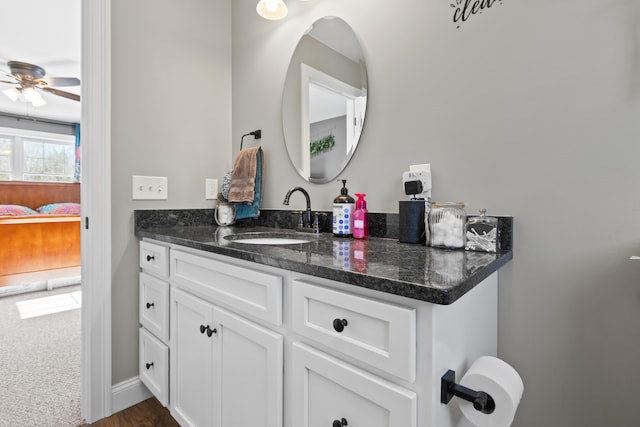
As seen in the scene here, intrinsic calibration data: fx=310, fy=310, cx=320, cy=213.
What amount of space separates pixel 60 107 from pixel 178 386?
530 cm

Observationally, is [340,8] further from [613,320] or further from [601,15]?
[613,320]

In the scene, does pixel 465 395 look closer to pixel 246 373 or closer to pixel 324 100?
pixel 246 373

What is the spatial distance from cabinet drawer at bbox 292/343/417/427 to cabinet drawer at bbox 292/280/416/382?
4cm

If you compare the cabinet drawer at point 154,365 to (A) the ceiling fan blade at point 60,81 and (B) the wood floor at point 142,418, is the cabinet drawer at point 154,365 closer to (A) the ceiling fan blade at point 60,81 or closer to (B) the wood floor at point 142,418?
(B) the wood floor at point 142,418

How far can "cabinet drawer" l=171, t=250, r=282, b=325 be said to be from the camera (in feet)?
2.73

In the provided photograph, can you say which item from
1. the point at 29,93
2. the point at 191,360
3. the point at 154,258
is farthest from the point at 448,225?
the point at 29,93

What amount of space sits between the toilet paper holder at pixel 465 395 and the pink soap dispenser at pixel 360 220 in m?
0.69

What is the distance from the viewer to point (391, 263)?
0.75 metres

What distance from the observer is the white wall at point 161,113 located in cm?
153

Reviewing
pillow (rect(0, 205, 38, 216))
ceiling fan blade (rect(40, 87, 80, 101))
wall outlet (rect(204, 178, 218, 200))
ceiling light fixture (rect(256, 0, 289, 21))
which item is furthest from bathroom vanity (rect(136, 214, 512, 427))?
pillow (rect(0, 205, 38, 216))

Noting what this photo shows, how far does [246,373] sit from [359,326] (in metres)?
0.48

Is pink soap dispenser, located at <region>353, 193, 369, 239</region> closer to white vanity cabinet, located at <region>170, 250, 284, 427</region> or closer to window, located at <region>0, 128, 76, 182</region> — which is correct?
white vanity cabinet, located at <region>170, 250, 284, 427</region>

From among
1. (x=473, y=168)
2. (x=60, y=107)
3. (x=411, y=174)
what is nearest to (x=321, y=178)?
(x=411, y=174)

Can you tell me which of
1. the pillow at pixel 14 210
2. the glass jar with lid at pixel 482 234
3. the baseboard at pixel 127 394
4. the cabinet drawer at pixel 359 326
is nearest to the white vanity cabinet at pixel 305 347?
the cabinet drawer at pixel 359 326
